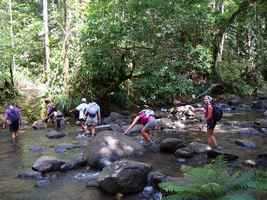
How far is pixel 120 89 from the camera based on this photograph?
944 inches

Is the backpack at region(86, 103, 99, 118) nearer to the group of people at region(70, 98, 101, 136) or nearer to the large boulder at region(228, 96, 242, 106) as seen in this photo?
the group of people at region(70, 98, 101, 136)

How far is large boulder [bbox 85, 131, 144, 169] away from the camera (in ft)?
38.1

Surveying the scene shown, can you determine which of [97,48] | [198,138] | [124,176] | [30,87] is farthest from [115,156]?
[30,87]

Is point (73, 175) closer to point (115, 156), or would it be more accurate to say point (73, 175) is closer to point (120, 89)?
point (115, 156)

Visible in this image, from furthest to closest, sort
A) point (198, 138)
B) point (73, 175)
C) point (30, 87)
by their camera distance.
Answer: point (30, 87) → point (198, 138) → point (73, 175)

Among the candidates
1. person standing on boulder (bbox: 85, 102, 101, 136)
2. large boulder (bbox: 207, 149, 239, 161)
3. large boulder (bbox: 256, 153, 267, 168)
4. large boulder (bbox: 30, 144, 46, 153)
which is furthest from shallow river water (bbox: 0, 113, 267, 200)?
person standing on boulder (bbox: 85, 102, 101, 136)

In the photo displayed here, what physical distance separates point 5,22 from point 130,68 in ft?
36.2

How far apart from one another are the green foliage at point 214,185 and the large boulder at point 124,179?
1.93 metres

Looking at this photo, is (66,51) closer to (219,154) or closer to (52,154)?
(52,154)

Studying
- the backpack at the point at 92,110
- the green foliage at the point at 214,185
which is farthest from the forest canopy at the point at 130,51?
the green foliage at the point at 214,185

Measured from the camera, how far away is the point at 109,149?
11977 mm

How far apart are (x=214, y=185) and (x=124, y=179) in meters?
2.68

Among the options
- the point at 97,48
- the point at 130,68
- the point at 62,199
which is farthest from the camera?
the point at 130,68

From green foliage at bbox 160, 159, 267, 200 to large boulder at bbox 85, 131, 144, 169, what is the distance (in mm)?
4198
